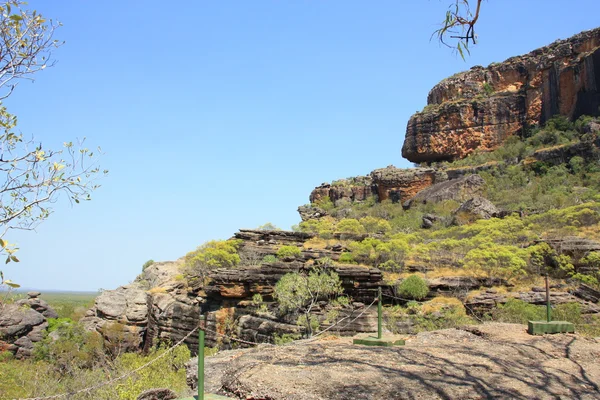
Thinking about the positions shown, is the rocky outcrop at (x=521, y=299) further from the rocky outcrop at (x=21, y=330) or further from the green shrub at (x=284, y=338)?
the rocky outcrop at (x=21, y=330)

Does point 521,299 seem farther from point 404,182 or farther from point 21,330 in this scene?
point 404,182

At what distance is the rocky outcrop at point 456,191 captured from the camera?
4253cm

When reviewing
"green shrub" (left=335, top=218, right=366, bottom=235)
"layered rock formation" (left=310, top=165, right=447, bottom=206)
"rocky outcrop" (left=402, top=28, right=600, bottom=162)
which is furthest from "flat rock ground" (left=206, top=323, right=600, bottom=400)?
"rocky outcrop" (left=402, top=28, right=600, bottom=162)

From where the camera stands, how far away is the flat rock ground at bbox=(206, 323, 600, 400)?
4734mm

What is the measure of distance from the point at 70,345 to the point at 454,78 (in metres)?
51.9

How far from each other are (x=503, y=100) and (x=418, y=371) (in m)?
56.3

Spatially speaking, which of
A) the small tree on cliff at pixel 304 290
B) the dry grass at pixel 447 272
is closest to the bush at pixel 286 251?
the small tree on cliff at pixel 304 290

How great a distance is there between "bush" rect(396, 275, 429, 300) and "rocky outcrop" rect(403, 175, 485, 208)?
23.0 meters

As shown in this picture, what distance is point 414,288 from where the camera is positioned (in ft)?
66.3

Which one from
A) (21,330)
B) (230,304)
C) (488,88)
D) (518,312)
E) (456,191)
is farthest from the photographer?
(488,88)

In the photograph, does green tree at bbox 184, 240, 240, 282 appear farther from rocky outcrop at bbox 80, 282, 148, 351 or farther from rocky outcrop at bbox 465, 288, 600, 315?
rocky outcrop at bbox 465, 288, 600, 315

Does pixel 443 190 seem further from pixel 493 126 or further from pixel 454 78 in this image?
pixel 454 78

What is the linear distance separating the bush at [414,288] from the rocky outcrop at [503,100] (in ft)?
119

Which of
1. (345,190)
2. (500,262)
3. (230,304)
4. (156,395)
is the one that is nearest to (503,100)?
(345,190)
